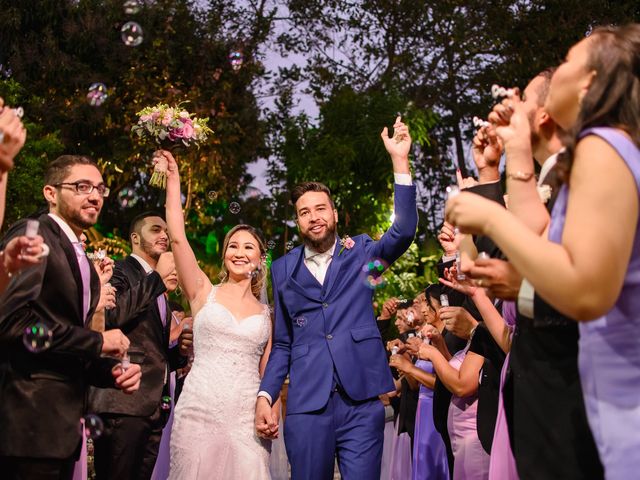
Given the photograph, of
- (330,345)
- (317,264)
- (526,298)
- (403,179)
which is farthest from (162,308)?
(526,298)

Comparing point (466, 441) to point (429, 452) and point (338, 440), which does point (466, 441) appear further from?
point (429, 452)

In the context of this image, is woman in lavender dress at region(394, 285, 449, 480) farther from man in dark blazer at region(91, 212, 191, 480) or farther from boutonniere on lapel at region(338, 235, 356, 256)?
man in dark blazer at region(91, 212, 191, 480)

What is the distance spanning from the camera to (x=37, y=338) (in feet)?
13.1

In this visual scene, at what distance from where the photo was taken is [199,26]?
16.7 meters

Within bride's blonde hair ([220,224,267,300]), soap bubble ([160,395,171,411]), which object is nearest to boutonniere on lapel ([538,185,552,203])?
bride's blonde hair ([220,224,267,300])

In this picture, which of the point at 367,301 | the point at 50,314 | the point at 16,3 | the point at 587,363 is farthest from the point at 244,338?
the point at 16,3

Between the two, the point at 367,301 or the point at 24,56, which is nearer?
the point at 367,301

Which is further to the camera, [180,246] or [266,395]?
[180,246]

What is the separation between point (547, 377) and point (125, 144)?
13301 mm

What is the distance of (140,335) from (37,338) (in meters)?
2.84

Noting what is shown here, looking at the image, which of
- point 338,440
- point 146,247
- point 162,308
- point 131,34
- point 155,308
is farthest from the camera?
point 146,247

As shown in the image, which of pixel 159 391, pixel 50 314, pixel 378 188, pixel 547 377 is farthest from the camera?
pixel 378 188

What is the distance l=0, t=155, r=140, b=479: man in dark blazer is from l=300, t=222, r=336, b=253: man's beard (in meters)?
1.73

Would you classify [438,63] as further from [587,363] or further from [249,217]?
[587,363]
